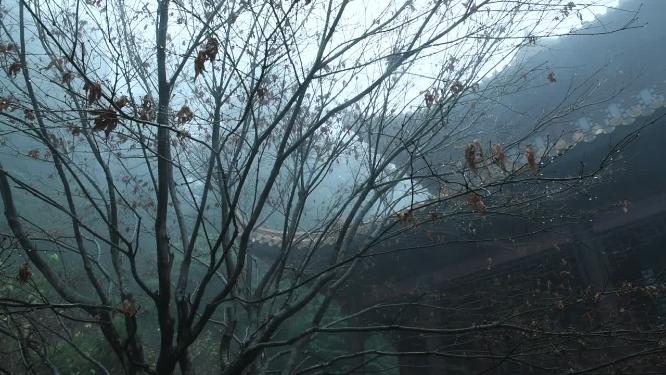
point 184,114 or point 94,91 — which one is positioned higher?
point 184,114

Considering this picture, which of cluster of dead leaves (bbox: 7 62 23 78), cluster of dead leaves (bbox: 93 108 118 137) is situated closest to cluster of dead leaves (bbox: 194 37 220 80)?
cluster of dead leaves (bbox: 93 108 118 137)

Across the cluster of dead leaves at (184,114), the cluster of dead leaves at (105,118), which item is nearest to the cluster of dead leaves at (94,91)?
the cluster of dead leaves at (105,118)

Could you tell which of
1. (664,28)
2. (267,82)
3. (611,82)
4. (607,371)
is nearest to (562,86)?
(611,82)

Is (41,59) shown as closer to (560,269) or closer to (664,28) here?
(560,269)

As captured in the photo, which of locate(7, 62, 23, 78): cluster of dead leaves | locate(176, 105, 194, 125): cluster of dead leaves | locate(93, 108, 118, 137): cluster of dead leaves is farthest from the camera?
locate(7, 62, 23, 78): cluster of dead leaves

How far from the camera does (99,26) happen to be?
4.11m

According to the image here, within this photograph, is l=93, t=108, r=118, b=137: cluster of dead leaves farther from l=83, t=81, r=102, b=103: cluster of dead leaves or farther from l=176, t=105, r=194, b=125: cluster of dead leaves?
l=176, t=105, r=194, b=125: cluster of dead leaves

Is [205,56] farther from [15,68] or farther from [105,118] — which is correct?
[15,68]

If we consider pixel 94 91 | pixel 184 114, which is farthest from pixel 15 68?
pixel 94 91

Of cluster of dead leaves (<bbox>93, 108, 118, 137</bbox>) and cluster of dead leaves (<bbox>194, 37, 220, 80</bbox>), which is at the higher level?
cluster of dead leaves (<bbox>194, 37, 220, 80</bbox>)

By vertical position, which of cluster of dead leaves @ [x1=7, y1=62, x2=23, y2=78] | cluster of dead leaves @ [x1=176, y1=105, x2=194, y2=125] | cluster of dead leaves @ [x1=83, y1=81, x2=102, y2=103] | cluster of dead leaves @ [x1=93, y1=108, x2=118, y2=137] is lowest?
cluster of dead leaves @ [x1=93, y1=108, x2=118, y2=137]

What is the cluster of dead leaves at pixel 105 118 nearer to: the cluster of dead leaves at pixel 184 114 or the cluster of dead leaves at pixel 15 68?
the cluster of dead leaves at pixel 184 114

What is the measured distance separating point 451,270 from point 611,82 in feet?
16.8

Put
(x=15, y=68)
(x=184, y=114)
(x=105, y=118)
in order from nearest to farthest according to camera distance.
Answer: (x=105, y=118), (x=184, y=114), (x=15, y=68)
